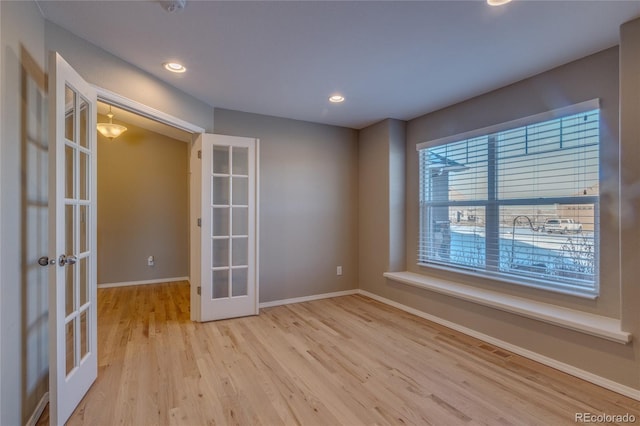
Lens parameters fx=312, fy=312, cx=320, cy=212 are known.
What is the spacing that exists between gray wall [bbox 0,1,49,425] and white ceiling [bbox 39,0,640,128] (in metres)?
0.40

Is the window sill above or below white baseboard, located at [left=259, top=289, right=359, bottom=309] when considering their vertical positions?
above

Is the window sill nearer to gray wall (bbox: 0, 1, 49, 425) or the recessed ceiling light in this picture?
the recessed ceiling light

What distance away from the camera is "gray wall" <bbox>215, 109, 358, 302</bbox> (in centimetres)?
397

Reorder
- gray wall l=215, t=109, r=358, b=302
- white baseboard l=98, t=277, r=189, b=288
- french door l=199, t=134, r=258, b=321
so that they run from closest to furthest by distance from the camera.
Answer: french door l=199, t=134, r=258, b=321
gray wall l=215, t=109, r=358, b=302
white baseboard l=98, t=277, r=189, b=288

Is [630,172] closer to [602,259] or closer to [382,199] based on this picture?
[602,259]

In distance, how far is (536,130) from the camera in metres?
2.80

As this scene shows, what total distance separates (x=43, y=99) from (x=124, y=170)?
3.63m

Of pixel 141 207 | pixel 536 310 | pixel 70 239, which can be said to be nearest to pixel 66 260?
pixel 70 239

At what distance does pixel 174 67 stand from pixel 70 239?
1.58m

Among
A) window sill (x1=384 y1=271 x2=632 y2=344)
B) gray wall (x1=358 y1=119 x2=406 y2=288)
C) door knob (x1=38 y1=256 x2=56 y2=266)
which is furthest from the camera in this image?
gray wall (x1=358 y1=119 x2=406 y2=288)

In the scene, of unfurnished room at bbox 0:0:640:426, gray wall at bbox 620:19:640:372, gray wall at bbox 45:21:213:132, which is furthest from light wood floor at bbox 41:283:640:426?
gray wall at bbox 45:21:213:132

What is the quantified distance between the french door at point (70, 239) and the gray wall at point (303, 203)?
1.78m

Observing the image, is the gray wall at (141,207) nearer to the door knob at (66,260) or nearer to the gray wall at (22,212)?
the gray wall at (22,212)

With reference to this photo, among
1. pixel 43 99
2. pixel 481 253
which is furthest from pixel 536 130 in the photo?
pixel 43 99
